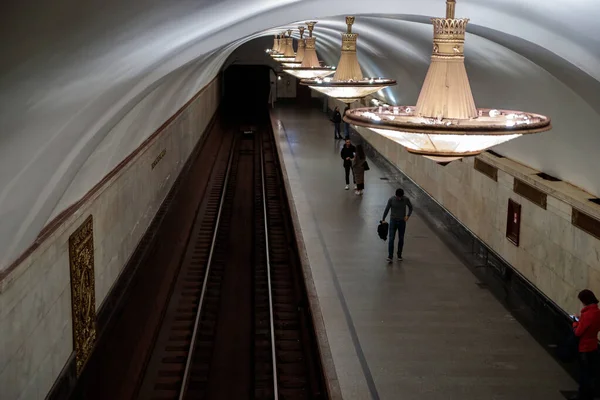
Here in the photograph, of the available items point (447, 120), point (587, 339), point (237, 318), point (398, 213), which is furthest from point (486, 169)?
point (447, 120)

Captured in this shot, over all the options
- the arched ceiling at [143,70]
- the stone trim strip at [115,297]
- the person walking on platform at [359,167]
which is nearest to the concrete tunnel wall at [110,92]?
the arched ceiling at [143,70]

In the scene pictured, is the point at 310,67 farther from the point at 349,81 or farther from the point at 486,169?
the point at 349,81

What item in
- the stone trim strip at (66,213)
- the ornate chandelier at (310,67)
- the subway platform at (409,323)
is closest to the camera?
the stone trim strip at (66,213)

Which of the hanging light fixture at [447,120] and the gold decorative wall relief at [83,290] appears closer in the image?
the hanging light fixture at [447,120]

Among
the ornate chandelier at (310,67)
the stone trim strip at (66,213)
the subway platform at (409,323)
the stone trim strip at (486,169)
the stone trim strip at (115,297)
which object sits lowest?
the stone trim strip at (115,297)

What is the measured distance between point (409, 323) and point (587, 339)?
8.02ft

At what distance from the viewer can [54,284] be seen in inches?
264

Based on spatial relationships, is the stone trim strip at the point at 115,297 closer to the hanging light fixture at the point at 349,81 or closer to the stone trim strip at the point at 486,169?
the hanging light fixture at the point at 349,81

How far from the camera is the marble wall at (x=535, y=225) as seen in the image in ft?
24.4

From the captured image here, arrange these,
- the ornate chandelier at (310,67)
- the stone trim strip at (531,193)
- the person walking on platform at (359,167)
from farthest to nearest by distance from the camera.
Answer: the person walking on platform at (359,167), the ornate chandelier at (310,67), the stone trim strip at (531,193)

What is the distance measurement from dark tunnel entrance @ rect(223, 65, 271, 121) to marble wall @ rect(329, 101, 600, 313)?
26.0 metres

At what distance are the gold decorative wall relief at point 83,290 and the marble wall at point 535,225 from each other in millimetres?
4742

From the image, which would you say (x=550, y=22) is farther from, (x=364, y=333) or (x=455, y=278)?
(x=455, y=278)

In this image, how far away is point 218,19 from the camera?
5.30m
